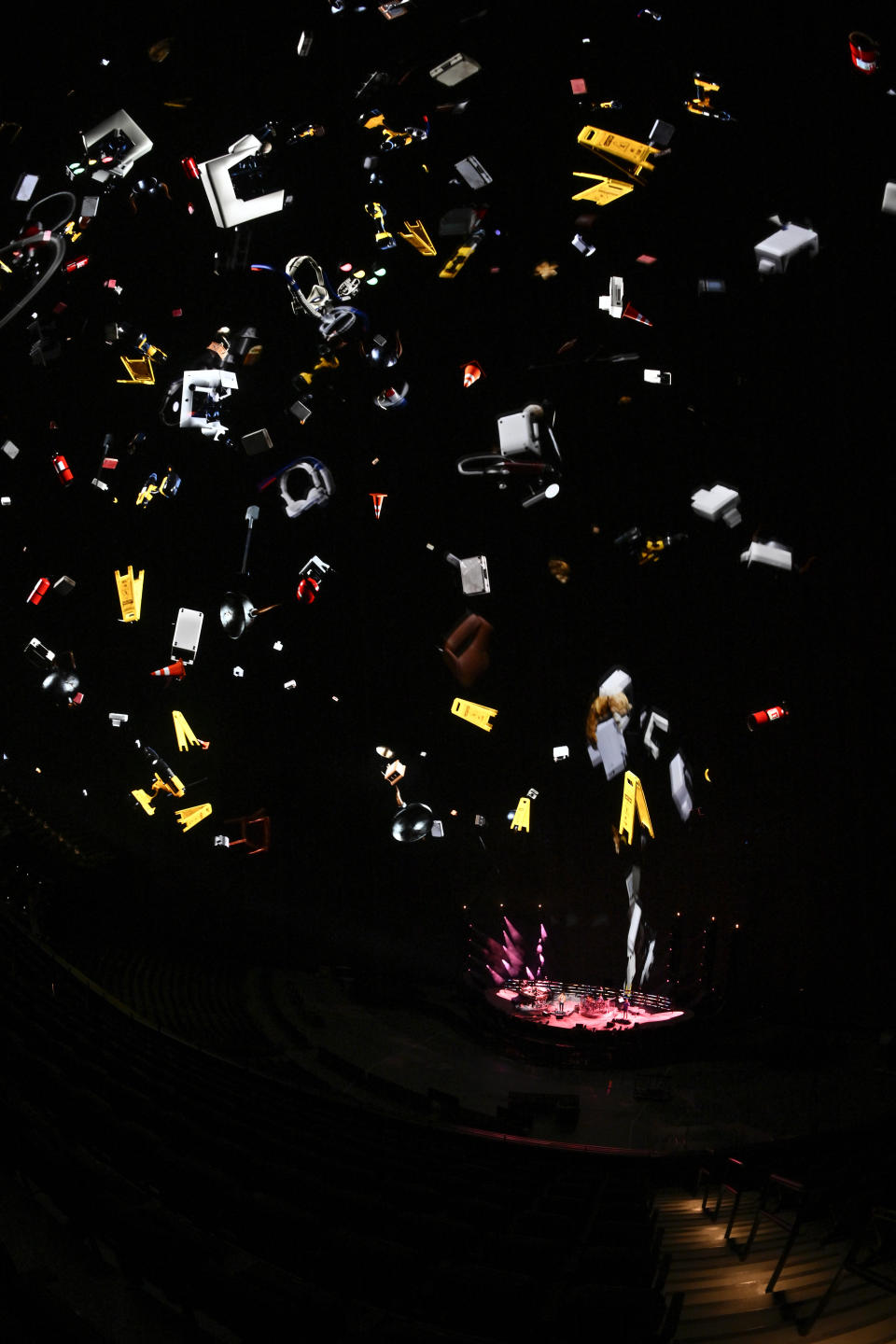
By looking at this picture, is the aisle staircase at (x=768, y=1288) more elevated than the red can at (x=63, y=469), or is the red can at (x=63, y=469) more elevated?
the aisle staircase at (x=768, y=1288)

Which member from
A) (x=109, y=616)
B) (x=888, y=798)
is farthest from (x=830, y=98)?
(x=109, y=616)

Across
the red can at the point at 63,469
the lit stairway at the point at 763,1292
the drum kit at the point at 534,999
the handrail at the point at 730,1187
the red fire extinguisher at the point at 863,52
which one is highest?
the red fire extinguisher at the point at 863,52

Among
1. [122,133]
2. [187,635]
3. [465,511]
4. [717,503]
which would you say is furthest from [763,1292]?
[122,133]

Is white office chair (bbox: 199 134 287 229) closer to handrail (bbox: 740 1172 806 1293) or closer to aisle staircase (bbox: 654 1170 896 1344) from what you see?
handrail (bbox: 740 1172 806 1293)

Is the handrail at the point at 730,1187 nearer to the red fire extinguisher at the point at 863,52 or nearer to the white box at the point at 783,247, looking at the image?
the white box at the point at 783,247

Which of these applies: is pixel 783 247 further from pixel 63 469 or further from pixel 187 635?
pixel 63 469

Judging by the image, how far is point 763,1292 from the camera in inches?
125

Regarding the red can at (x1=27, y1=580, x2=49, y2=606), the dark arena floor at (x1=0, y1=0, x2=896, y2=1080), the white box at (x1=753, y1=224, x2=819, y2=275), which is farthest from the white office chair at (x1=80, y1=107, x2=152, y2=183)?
the white box at (x1=753, y1=224, x2=819, y2=275)

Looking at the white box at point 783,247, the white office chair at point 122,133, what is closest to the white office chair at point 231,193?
the white office chair at point 122,133

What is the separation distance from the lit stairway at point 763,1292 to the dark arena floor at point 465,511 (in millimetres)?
7052

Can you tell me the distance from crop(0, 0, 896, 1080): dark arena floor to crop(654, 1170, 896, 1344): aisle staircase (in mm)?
6943

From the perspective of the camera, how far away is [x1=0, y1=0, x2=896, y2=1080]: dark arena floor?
9.01 m

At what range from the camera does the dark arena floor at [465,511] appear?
9008mm

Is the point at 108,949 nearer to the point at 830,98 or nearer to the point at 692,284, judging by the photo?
the point at 692,284
